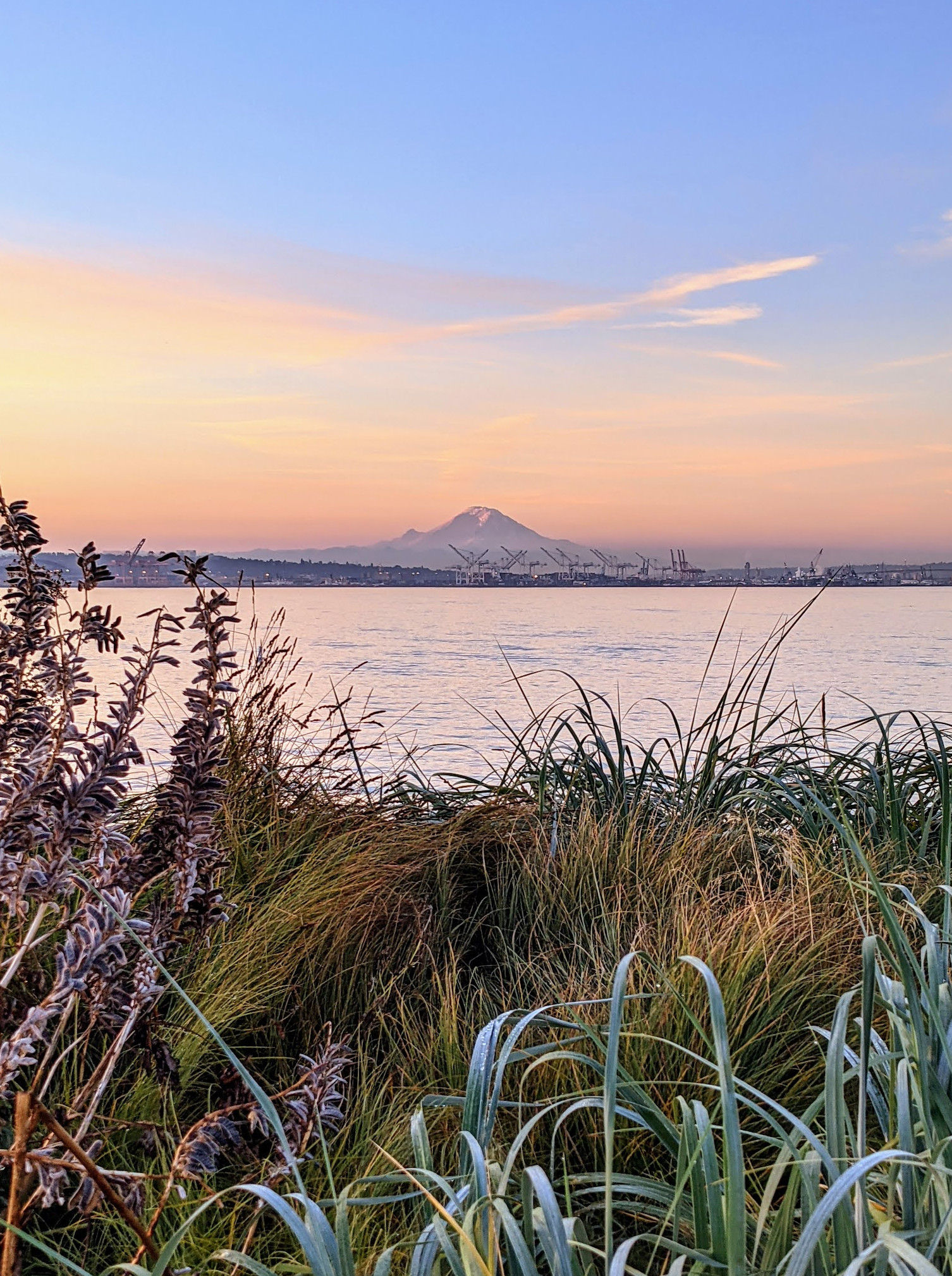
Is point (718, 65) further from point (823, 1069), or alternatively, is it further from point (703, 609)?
point (703, 609)

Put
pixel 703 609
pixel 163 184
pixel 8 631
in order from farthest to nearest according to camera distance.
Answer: pixel 703 609 < pixel 163 184 < pixel 8 631

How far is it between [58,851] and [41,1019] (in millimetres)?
225

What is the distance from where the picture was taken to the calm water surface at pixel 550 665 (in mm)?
12555

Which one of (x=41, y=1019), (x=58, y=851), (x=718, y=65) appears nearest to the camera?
(x=41, y=1019)

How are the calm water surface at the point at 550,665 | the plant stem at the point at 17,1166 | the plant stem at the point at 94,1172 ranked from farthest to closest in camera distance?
the calm water surface at the point at 550,665, the plant stem at the point at 17,1166, the plant stem at the point at 94,1172

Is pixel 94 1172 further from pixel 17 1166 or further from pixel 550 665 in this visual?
pixel 550 665

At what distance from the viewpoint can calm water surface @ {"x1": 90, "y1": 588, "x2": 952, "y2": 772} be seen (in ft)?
41.2

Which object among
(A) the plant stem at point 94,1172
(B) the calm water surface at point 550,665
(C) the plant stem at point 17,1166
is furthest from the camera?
(B) the calm water surface at point 550,665

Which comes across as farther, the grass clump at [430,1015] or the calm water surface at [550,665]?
the calm water surface at [550,665]

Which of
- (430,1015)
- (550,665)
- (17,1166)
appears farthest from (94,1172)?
(550,665)

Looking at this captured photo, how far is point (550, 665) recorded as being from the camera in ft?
87.4

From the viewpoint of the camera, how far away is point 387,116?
10.9 m

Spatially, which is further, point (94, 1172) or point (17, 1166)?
point (17, 1166)

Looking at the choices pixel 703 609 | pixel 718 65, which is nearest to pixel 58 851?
pixel 718 65
